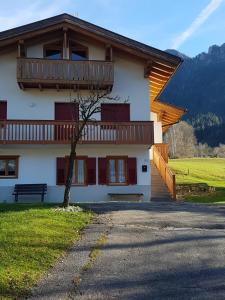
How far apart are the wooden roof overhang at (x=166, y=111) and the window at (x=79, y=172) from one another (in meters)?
8.42

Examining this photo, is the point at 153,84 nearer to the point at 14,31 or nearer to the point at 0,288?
the point at 14,31

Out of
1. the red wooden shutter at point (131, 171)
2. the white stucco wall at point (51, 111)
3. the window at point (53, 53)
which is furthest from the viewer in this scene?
the window at point (53, 53)

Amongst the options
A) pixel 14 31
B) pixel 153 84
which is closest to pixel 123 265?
→ pixel 14 31

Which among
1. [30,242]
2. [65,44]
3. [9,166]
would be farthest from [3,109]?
[30,242]

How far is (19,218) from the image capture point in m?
12.4

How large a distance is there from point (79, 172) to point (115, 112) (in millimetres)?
3863

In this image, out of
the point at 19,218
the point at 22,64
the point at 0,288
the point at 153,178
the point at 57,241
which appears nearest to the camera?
the point at 0,288

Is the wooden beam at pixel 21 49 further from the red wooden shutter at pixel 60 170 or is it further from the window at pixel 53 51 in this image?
the red wooden shutter at pixel 60 170

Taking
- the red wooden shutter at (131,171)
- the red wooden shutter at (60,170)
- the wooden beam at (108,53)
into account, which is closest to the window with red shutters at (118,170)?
the red wooden shutter at (131,171)

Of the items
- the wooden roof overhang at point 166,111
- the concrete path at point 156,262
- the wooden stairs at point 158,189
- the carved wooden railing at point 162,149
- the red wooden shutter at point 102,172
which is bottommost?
the concrete path at point 156,262

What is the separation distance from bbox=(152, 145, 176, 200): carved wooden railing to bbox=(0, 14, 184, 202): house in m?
1.68

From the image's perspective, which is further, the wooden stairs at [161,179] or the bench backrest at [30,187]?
the wooden stairs at [161,179]

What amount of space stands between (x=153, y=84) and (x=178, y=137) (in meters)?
99.3

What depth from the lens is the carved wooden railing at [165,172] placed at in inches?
1006
